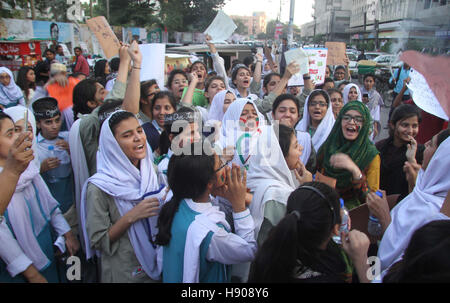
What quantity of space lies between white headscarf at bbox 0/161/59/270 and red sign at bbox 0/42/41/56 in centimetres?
1180

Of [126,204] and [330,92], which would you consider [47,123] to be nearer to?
[126,204]

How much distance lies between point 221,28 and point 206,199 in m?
4.18

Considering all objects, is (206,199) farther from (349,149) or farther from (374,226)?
(349,149)

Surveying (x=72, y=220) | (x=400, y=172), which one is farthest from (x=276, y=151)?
(x=72, y=220)

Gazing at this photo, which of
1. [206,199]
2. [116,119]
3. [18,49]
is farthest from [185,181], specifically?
[18,49]

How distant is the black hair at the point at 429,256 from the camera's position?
0.90 meters

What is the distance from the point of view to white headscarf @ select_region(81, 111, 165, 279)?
70.5 inches

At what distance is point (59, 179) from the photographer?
256 centimetres

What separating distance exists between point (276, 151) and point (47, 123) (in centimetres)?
198

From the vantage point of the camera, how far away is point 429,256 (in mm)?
937

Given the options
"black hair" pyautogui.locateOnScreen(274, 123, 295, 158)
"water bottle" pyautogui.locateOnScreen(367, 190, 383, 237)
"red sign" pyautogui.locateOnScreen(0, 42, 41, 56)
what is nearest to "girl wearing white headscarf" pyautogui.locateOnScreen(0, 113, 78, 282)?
"black hair" pyautogui.locateOnScreen(274, 123, 295, 158)

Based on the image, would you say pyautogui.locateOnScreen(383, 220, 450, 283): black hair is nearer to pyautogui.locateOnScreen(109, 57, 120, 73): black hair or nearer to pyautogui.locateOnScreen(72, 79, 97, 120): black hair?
pyautogui.locateOnScreen(72, 79, 97, 120): black hair

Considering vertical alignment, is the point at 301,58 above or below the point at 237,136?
above

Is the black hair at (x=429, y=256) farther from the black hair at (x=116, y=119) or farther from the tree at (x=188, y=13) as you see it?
the tree at (x=188, y=13)
